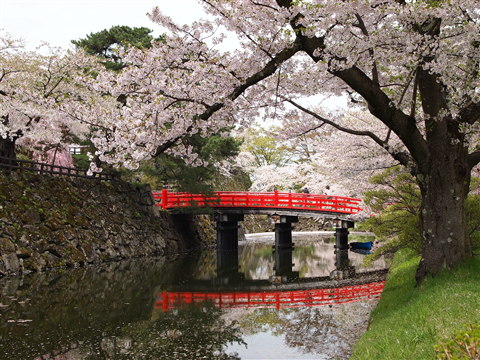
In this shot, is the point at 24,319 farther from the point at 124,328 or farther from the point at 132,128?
the point at 132,128

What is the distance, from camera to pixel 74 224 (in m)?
21.1

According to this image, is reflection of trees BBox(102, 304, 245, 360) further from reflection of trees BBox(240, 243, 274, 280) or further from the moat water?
reflection of trees BBox(240, 243, 274, 280)

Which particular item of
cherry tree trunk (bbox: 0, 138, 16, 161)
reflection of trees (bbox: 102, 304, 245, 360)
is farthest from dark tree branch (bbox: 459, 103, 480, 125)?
cherry tree trunk (bbox: 0, 138, 16, 161)

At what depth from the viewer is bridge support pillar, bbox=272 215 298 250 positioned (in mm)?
29594

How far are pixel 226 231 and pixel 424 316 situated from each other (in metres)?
23.4

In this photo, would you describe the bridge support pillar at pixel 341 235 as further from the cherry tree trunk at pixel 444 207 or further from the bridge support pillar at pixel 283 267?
the cherry tree trunk at pixel 444 207

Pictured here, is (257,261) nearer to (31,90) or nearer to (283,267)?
(283,267)

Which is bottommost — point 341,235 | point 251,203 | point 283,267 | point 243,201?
point 283,267

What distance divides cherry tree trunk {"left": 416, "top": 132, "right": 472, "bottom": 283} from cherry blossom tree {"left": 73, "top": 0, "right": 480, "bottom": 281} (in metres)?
0.02

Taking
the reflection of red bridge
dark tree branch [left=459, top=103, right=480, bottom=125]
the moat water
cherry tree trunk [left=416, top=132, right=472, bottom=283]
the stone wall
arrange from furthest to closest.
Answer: the stone wall < the reflection of red bridge < dark tree branch [left=459, top=103, right=480, bottom=125] < cherry tree trunk [left=416, top=132, right=472, bottom=283] < the moat water

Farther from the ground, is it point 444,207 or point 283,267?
point 444,207

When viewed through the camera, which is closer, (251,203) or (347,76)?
(347,76)

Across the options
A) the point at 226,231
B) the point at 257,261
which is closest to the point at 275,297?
the point at 257,261

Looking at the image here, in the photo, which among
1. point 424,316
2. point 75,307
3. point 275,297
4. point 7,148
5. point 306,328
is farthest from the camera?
point 7,148
